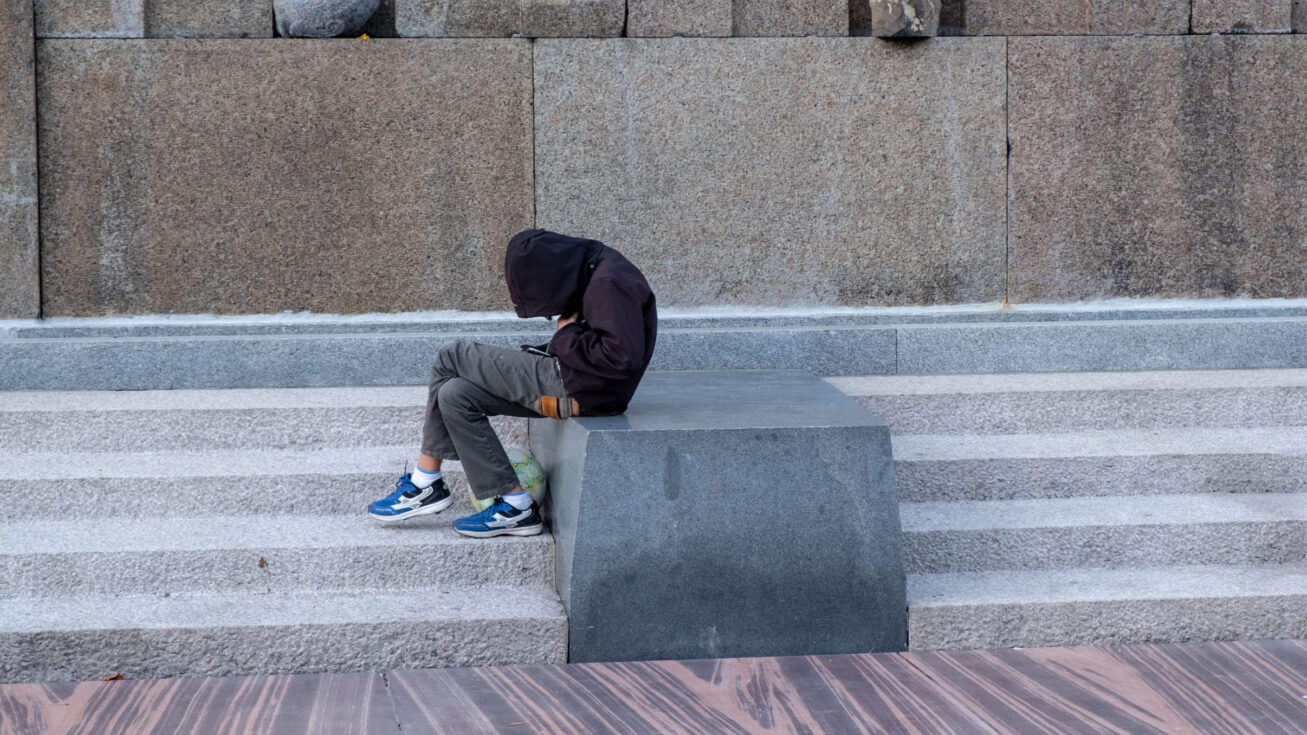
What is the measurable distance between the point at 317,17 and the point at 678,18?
188 cm

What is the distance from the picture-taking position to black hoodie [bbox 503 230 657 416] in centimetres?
434

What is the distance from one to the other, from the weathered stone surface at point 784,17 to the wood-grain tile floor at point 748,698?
12.8 ft

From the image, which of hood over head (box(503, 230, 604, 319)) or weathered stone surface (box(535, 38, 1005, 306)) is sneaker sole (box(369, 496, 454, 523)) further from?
weathered stone surface (box(535, 38, 1005, 306))

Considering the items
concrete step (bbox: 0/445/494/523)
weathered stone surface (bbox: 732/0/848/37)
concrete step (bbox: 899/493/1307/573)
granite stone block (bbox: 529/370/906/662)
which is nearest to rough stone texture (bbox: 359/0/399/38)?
weathered stone surface (bbox: 732/0/848/37)

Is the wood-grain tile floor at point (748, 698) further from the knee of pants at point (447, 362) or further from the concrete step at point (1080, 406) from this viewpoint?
the concrete step at point (1080, 406)

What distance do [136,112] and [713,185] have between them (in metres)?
3.00

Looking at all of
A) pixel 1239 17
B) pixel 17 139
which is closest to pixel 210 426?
pixel 17 139

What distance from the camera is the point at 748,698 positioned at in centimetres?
383

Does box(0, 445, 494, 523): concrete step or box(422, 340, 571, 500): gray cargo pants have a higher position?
box(422, 340, 571, 500): gray cargo pants

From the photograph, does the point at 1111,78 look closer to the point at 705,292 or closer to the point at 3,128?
the point at 705,292

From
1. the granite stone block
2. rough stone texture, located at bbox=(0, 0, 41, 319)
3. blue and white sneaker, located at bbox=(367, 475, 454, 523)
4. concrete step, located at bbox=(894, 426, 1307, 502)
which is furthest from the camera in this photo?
rough stone texture, located at bbox=(0, 0, 41, 319)

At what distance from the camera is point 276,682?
3984mm

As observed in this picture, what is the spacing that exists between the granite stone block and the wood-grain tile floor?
0.10 m

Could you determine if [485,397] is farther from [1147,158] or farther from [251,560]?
[1147,158]
